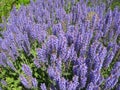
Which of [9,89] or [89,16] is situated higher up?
[89,16]

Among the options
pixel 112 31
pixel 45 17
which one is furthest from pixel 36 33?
pixel 112 31

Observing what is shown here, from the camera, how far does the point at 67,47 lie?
2719 mm

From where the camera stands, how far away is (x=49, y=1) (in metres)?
4.21

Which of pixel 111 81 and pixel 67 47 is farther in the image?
pixel 67 47

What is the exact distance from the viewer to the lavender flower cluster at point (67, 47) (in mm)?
2426

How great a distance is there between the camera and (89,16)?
3.36 m

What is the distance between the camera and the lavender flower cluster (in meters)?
2.43

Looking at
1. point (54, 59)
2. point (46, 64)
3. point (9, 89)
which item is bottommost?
point (9, 89)

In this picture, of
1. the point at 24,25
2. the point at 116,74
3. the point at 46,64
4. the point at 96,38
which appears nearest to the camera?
the point at 116,74

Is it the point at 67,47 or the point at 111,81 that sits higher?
the point at 67,47

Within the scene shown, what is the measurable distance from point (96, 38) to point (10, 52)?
3.45 feet

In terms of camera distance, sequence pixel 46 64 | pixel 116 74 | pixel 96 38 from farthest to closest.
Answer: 1. pixel 96 38
2. pixel 46 64
3. pixel 116 74

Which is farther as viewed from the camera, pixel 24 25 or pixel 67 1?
pixel 67 1

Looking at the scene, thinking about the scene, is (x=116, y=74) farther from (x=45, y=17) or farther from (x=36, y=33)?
(x=45, y=17)
